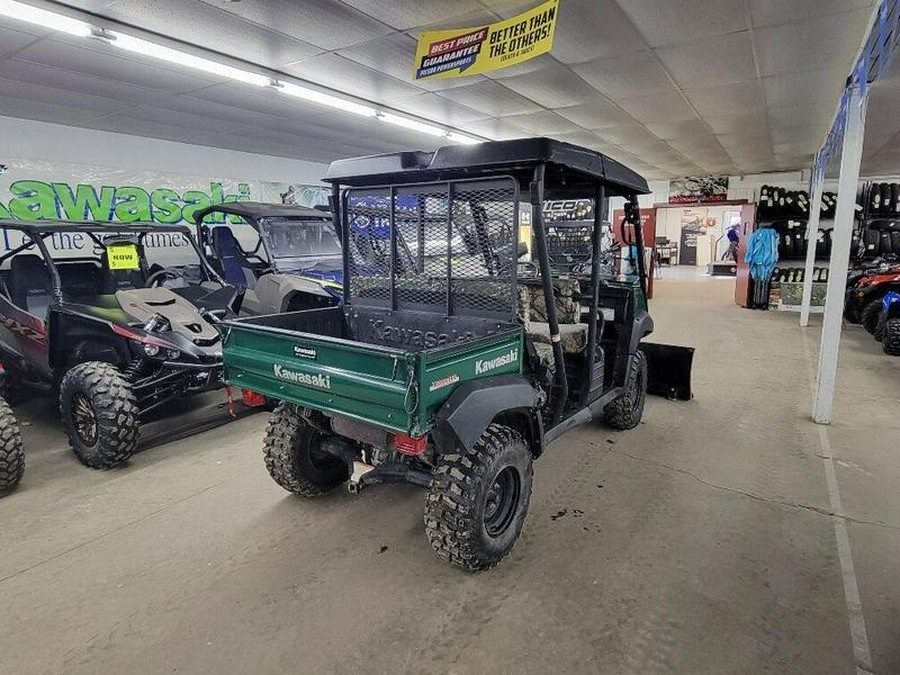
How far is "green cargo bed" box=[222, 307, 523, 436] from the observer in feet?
6.98

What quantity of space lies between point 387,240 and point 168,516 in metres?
2.08

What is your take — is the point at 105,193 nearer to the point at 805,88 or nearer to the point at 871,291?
the point at 805,88

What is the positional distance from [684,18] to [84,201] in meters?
7.49

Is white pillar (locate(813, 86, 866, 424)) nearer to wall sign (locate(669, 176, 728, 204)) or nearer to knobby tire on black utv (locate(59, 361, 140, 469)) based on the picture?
knobby tire on black utv (locate(59, 361, 140, 469))

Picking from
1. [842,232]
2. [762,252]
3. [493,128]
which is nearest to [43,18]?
[493,128]

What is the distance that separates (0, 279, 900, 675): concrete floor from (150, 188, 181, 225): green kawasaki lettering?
4846 millimetres

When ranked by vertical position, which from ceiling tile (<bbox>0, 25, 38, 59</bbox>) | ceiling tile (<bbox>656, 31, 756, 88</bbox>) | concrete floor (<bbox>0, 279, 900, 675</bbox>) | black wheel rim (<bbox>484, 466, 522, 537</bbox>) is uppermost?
ceiling tile (<bbox>656, 31, 756, 88</bbox>)

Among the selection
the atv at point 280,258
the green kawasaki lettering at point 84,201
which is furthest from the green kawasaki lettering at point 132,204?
the atv at point 280,258

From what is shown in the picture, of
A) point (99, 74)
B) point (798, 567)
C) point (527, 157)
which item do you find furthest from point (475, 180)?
point (99, 74)

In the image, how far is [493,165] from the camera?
2.45 meters

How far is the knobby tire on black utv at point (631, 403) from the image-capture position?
13.7 feet

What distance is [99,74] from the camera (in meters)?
4.80

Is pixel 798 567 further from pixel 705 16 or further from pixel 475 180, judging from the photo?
pixel 705 16

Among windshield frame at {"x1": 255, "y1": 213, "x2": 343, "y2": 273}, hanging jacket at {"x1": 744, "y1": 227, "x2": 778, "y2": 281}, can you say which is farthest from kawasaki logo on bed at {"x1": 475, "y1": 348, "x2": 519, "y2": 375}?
hanging jacket at {"x1": 744, "y1": 227, "x2": 778, "y2": 281}
